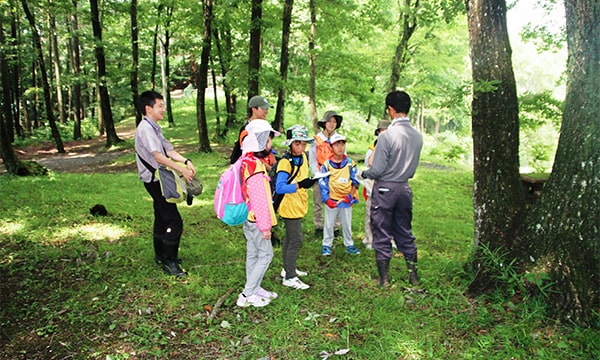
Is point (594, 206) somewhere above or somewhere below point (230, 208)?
above

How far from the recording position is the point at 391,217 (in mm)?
4562

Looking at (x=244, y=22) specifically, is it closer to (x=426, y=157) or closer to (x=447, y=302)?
(x=426, y=157)

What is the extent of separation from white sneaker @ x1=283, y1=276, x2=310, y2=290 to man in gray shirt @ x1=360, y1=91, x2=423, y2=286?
925 millimetres

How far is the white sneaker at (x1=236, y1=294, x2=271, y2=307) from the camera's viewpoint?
4258 mm

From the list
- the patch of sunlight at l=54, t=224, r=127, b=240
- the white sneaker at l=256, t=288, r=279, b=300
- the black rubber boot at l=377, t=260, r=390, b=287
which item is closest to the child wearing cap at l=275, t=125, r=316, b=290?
the white sneaker at l=256, t=288, r=279, b=300

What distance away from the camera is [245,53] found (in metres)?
20.0

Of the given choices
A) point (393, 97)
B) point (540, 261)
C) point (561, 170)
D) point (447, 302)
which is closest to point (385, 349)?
point (447, 302)

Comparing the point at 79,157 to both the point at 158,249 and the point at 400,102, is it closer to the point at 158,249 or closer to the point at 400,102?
the point at 158,249

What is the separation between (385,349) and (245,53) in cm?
1871

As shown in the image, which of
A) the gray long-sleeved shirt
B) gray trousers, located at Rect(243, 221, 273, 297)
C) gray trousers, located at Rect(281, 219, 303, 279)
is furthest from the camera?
gray trousers, located at Rect(281, 219, 303, 279)

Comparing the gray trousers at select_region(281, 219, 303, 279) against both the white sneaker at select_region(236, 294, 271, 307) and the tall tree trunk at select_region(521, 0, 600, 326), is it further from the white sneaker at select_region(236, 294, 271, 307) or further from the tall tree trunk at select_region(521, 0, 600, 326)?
the tall tree trunk at select_region(521, 0, 600, 326)

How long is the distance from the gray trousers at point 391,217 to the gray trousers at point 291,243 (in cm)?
89

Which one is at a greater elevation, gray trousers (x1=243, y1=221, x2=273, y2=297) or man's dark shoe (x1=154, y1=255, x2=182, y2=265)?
gray trousers (x1=243, y1=221, x2=273, y2=297)

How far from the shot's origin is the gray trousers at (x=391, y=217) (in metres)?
4.45
